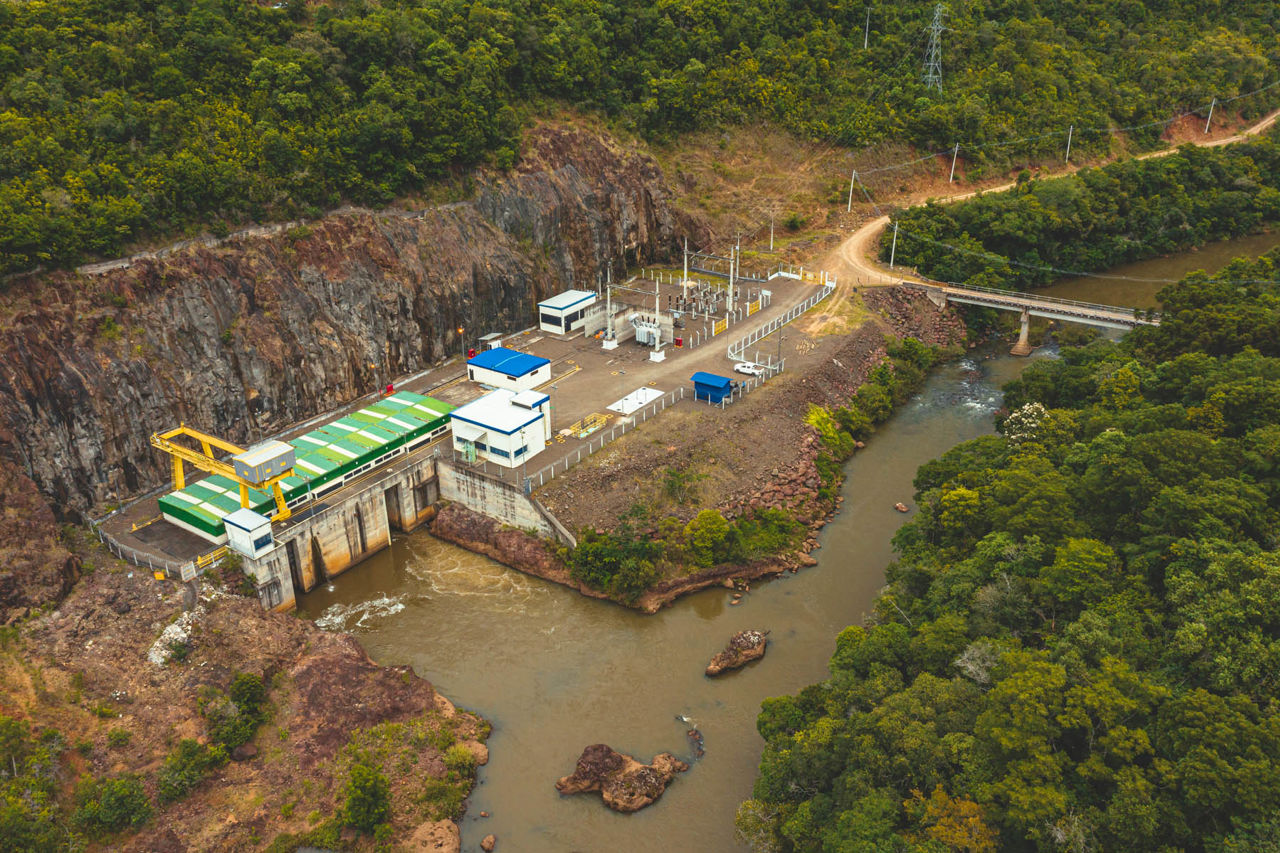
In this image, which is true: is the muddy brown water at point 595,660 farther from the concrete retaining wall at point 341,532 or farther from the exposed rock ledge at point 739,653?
the concrete retaining wall at point 341,532

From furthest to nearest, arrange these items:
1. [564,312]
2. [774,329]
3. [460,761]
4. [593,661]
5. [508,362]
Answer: [774,329] → [564,312] → [508,362] → [593,661] → [460,761]

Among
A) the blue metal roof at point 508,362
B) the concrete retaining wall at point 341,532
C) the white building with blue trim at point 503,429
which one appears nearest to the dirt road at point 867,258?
the blue metal roof at point 508,362

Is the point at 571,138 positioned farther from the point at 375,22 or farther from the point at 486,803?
the point at 486,803

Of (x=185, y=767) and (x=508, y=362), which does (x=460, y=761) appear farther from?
(x=508, y=362)

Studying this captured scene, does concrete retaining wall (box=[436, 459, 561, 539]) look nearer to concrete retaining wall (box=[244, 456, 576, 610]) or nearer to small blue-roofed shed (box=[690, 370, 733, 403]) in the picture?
concrete retaining wall (box=[244, 456, 576, 610])

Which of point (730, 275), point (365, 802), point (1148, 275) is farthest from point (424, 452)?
point (1148, 275)

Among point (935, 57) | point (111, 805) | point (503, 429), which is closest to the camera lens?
point (111, 805)

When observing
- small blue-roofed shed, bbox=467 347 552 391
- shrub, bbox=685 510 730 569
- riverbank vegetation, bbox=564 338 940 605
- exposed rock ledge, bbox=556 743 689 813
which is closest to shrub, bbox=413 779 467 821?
exposed rock ledge, bbox=556 743 689 813
